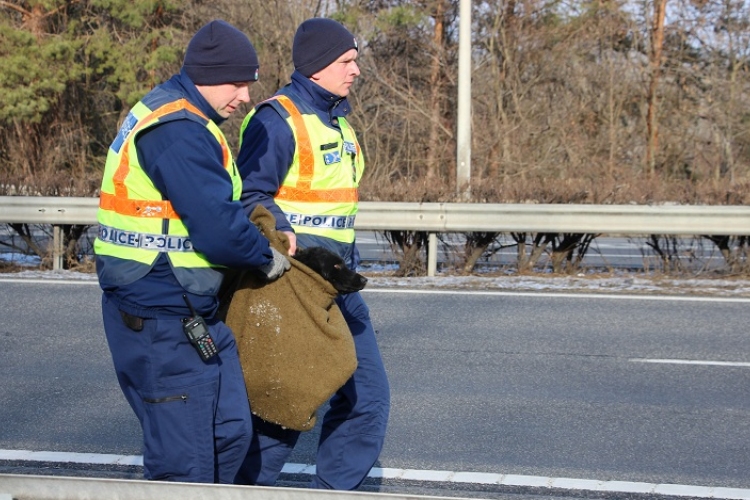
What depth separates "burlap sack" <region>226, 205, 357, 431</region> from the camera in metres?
3.66

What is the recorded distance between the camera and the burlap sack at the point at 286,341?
3662 millimetres

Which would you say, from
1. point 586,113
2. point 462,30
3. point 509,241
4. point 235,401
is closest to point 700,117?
point 586,113

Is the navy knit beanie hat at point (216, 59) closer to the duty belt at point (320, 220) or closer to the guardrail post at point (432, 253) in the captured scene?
the duty belt at point (320, 220)

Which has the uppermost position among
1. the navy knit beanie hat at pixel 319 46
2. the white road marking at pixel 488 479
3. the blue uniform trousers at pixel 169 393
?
the navy knit beanie hat at pixel 319 46

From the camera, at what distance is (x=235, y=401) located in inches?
134

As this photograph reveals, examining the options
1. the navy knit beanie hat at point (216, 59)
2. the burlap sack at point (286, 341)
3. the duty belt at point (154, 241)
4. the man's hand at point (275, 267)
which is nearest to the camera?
the duty belt at point (154, 241)

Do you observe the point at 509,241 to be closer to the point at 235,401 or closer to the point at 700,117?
the point at 235,401

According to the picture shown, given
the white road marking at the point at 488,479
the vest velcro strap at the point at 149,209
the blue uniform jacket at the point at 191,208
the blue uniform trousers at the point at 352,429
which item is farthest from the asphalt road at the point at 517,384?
the vest velcro strap at the point at 149,209

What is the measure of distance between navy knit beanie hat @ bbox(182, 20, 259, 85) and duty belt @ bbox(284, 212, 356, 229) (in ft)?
2.40

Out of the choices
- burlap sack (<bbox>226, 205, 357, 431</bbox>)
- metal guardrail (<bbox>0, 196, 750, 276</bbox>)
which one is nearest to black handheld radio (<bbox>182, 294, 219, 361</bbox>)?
burlap sack (<bbox>226, 205, 357, 431</bbox>)

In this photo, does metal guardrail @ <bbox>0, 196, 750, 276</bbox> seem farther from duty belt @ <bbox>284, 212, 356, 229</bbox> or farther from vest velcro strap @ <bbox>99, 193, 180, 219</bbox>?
vest velcro strap @ <bbox>99, 193, 180, 219</bbox>

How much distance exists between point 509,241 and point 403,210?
50.4 inches

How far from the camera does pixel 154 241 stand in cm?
322

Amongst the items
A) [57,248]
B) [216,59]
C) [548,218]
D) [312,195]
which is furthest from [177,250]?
[57,248]
